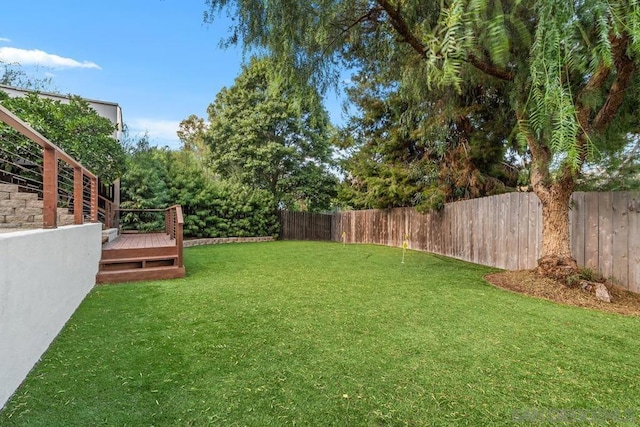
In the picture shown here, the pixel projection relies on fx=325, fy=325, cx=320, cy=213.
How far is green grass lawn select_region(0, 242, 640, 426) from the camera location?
1638mm

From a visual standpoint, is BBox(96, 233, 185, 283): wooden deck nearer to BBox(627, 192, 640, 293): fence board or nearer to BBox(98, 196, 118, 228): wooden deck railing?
BBox(98, 196, 118, 228): wooden deck railing

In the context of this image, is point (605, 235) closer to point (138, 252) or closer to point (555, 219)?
point (555, 219)

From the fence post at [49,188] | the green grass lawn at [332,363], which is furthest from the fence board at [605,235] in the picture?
the fence post at [49,188]

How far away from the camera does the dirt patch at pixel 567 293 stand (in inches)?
136

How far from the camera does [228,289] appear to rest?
4281mm

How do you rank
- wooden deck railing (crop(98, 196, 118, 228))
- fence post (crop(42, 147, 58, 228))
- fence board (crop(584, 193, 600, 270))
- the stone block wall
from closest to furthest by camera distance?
fence post (crop(42, 147, 58, 228)), fence board (crop(584, 193, 600, 270)), the stone block wall, wooden deck railing (crop(98, 196, 118, 228))

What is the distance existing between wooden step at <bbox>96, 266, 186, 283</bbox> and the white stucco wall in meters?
1.42

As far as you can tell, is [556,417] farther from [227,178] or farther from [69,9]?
[227,178]

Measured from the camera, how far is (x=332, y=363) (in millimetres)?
2158

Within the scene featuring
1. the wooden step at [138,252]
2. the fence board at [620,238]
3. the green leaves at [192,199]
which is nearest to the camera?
the fence board at [620,238]

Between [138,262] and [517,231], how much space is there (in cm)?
628

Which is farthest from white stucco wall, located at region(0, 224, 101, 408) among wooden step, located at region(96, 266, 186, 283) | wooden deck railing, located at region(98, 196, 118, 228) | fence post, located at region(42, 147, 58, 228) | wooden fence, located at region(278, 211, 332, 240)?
wooden fence, located at region(278, 211, 332, 240)

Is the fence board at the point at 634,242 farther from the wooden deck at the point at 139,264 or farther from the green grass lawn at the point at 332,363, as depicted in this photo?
the wooden deck at the point at 139,264

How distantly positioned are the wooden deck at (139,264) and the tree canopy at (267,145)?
8.94 metres
